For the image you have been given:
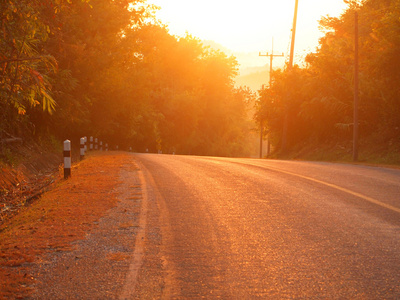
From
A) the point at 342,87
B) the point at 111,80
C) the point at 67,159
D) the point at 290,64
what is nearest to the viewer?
the point at 67,159

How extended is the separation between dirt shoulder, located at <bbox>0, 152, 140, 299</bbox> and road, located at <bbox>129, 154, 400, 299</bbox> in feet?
2.28

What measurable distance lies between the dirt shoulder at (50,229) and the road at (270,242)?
696mm

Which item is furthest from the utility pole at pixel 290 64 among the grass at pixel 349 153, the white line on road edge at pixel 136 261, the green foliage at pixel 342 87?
the white line on road edge at pixel 136 261

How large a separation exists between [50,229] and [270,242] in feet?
9.74

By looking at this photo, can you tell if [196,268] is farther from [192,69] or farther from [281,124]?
[192,69]

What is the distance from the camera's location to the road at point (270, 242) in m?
4.50

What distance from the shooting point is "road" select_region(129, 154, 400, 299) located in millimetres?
4500

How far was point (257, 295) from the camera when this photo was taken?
4273 mm

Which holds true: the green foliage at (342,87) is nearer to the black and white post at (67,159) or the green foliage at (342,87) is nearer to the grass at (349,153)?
the grass at (349,153)

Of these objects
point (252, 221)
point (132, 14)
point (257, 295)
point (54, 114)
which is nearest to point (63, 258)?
point (257, 295)

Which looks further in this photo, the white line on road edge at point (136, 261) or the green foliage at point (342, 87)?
the green foliage at point (342, 87)

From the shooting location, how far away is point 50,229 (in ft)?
22.2

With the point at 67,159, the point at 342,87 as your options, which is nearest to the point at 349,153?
the point at 342,87

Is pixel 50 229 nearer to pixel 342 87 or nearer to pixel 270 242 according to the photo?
pixel 270 242
